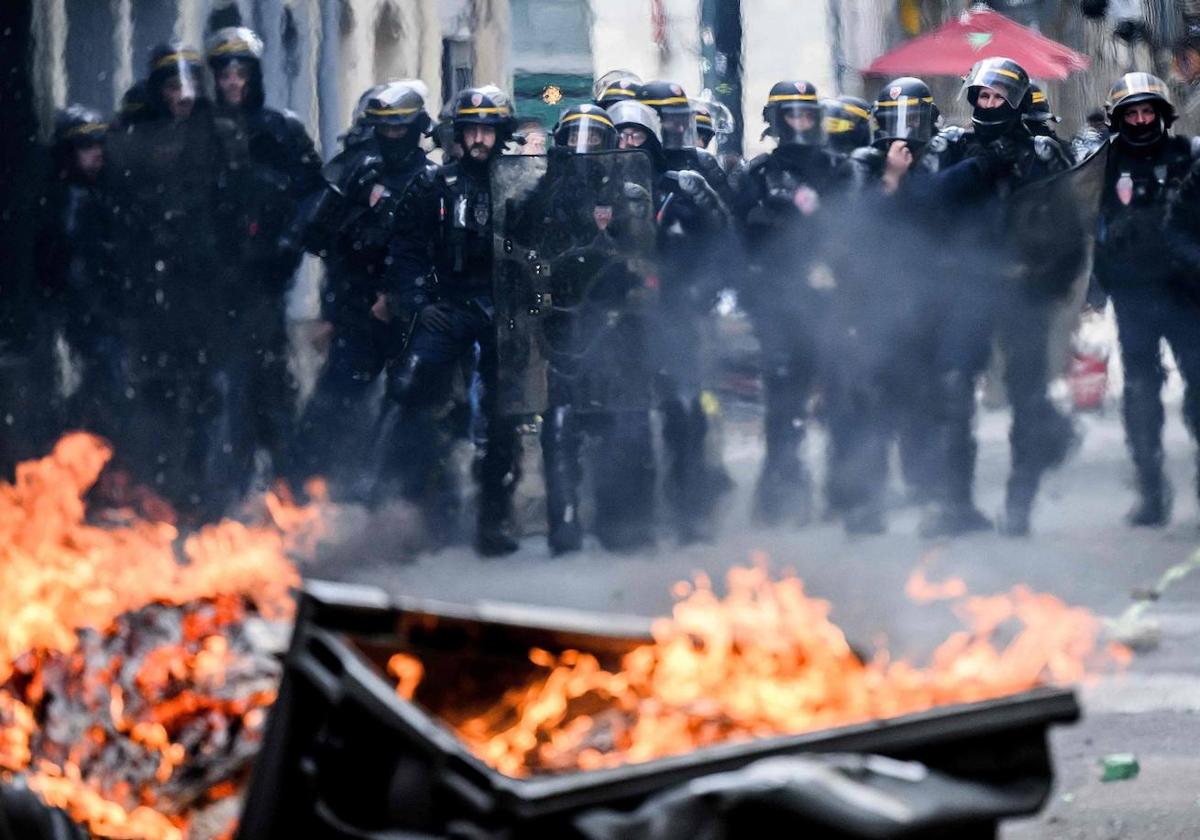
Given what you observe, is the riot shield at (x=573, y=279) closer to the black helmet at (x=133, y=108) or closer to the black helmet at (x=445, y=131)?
the black helmet at (x=445, y=131)

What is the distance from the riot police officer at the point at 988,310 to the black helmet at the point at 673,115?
1273 mm

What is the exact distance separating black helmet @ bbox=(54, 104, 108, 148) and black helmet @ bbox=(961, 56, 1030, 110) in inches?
168

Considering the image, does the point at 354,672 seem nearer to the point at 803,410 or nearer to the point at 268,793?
the point at 268,793

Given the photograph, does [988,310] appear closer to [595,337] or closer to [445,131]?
[595,337]

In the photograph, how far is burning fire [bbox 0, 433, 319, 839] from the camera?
4824 mm

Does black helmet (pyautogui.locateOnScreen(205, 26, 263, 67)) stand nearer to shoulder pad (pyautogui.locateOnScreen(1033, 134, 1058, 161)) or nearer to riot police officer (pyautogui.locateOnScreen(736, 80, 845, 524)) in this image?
riot police officer (pyautogui.locateOnScreen(736, 80, 845, 524))

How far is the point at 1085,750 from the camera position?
6.19 meters

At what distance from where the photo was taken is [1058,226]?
9430mm

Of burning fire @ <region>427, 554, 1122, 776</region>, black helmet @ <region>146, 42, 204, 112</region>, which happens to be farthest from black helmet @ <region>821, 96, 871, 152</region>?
burning fire @ <region>427, 554, 1122, 776</region>

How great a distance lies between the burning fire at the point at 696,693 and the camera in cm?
371

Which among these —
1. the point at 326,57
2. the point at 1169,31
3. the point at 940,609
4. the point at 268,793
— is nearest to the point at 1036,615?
the point at 940,609

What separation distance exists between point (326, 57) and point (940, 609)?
15.3 feet

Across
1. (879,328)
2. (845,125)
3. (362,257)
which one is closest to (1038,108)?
(845,125)

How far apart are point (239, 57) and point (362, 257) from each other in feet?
4.13
